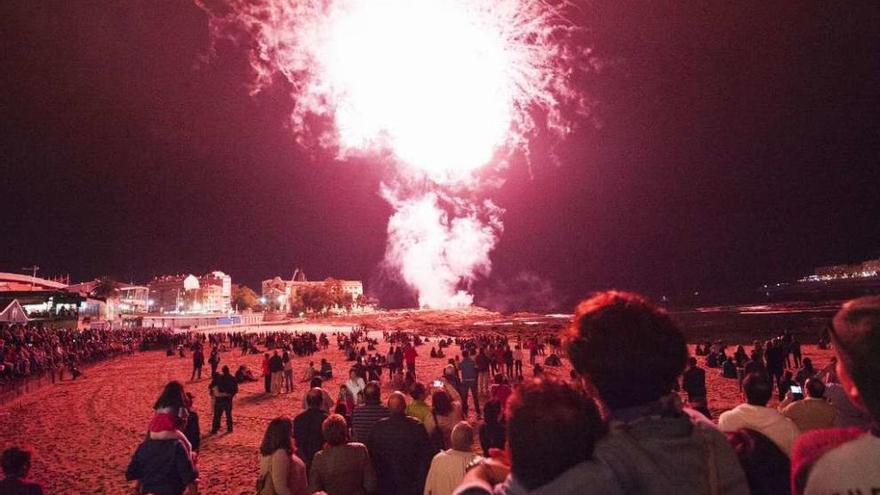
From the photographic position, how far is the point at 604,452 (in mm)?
1661

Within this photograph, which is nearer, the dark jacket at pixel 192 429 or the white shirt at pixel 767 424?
the white shirt at pixel 767 424

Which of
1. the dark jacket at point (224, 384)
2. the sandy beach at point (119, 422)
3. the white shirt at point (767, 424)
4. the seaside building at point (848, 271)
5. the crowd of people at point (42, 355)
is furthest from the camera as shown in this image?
the seaside building at point (848, 271)

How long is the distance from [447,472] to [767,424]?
7.43 feet

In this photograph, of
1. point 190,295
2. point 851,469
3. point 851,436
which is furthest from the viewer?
point 190,295

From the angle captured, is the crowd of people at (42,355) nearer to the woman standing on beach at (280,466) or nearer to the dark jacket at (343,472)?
the woman standing on beach at (280,466)

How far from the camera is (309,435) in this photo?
5.96 metres

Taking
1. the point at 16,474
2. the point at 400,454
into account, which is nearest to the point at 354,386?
the point at 400,454

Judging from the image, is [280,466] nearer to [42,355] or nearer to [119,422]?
[119,422]

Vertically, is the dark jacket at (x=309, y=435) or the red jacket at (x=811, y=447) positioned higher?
the red jacket at (x=811, y=447)

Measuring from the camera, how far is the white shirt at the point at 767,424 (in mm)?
3191

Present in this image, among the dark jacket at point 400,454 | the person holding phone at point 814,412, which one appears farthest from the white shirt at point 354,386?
the person holding phone at point 814,412

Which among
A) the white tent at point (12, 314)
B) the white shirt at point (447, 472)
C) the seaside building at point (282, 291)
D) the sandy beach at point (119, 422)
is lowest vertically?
the sandy beach at point (119, 422)

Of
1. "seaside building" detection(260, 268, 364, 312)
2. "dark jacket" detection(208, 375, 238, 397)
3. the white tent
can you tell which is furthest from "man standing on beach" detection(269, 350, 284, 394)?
"seaside building" detection(260, 268, 364, 312)

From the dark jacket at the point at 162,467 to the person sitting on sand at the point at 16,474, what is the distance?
74 cm
